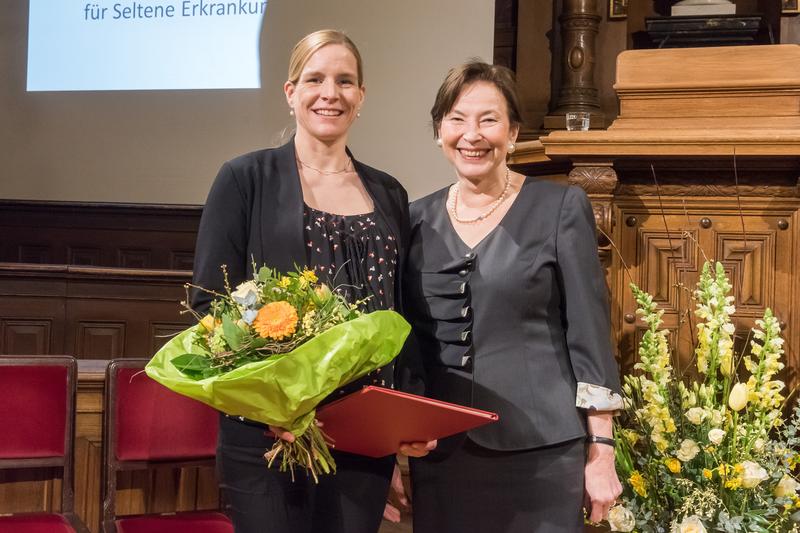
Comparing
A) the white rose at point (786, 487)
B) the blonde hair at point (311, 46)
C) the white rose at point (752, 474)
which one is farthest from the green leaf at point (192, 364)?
the white rose at point (786, 487)

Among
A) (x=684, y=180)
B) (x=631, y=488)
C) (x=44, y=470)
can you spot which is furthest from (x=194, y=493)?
(x=684, y=180)

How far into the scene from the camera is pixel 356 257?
1.79 metres

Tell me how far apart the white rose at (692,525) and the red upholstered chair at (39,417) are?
147 cm

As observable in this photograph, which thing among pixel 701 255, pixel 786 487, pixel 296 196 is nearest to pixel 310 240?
pixel 296 196

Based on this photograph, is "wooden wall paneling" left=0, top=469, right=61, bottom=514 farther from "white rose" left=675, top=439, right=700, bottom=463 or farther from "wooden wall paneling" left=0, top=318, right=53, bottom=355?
"wooden wall paneling" left=0, top=318, right=53, bottom=355

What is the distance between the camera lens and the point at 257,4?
4887 millimetres

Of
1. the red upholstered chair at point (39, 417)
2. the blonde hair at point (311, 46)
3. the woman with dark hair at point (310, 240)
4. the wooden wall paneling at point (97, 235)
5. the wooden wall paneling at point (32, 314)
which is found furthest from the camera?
the wooden wall paneling at point (97, 235)

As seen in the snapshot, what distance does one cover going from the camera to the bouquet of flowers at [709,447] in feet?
7.48

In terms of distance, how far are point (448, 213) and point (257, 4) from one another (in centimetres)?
320

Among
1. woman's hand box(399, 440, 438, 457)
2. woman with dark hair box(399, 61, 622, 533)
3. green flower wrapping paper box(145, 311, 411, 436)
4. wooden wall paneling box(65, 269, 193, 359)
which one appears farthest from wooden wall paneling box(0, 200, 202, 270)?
green flower wrapping paper box(145, 311, 411, 436)

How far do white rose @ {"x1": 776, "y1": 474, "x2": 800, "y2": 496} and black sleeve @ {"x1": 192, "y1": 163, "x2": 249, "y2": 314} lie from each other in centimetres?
138

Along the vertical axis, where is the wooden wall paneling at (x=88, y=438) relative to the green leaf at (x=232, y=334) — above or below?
below

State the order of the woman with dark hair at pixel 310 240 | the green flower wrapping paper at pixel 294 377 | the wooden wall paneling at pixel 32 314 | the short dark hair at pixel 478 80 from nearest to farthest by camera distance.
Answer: the green flower wrapping paper at pixel 294 377, the woman with dark hair at pixel 310 240, the short dark hair at pixel 478 80, the wooden wall paneling at pixel 32 314

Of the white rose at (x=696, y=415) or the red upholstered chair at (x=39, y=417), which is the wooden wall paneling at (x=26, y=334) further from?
the white rose at (x=696, y=415)
